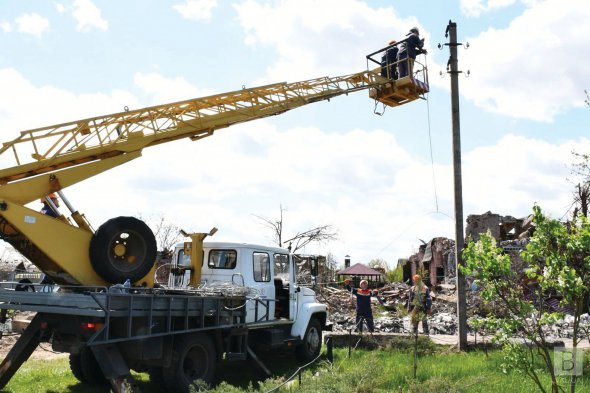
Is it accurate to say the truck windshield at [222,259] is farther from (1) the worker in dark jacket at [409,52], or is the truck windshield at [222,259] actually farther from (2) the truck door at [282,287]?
(1) the worker in dark jacket at [409,52]

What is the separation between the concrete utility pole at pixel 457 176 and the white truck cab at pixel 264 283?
3165 mm

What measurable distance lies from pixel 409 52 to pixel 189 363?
373 inches

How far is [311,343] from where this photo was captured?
39.7 ft

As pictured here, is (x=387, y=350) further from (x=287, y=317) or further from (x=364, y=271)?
(x=364, y=271)

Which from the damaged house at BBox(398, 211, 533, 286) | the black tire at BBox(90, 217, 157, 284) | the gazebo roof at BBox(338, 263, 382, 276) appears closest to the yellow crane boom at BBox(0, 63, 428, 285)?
the black tire at BBox(90, 217, 157, 284)

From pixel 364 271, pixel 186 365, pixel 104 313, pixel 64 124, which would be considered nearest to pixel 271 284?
pixel 186 365

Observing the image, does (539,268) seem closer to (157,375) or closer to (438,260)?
(157,375)

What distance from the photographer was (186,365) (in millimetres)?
9281

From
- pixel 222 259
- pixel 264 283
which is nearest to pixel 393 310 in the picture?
pixel 264 283

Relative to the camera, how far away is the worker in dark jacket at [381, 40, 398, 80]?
1465cm

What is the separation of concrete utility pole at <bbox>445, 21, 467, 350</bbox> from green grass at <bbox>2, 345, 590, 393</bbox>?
790mm

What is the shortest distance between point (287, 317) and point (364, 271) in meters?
24.4

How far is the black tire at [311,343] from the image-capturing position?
11.9 metres

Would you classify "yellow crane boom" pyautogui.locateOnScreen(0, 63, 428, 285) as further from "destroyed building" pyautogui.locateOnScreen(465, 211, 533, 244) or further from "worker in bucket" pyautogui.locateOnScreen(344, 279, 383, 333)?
"destroyed building" pyautogui.locateOnScreen(465, 211, 533, 244)
